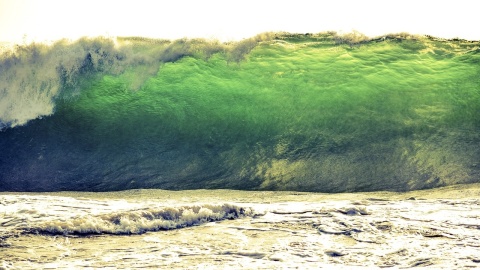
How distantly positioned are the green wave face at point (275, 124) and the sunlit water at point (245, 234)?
0.92m

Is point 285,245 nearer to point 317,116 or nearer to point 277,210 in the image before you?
point 277,210

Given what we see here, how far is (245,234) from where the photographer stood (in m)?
4.40

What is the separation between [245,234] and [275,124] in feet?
9.57

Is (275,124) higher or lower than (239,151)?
higher

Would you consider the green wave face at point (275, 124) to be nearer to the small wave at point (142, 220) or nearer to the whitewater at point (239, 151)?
the whitewater at point (239, 151)

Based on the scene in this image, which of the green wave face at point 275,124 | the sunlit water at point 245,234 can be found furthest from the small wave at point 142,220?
the green wave face at point 275,124

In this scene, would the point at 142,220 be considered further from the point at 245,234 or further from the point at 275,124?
the point at 275,124

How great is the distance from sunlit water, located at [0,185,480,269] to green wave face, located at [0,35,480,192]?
3.02 feet

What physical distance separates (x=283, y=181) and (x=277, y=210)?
1.33 metres

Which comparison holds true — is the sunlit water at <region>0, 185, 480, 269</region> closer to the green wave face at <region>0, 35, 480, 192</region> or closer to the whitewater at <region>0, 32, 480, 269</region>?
the whitewater at <region>0, 32, 480, 269</region>

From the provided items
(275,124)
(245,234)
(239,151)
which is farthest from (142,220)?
(275,124)

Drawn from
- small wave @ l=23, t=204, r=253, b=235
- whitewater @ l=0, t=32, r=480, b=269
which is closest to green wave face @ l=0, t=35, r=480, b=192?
whitewater @ l=0, t=32, r=480, b=269

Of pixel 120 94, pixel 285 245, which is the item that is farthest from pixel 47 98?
pixel 285 245

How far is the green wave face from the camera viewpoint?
21.4 ft
